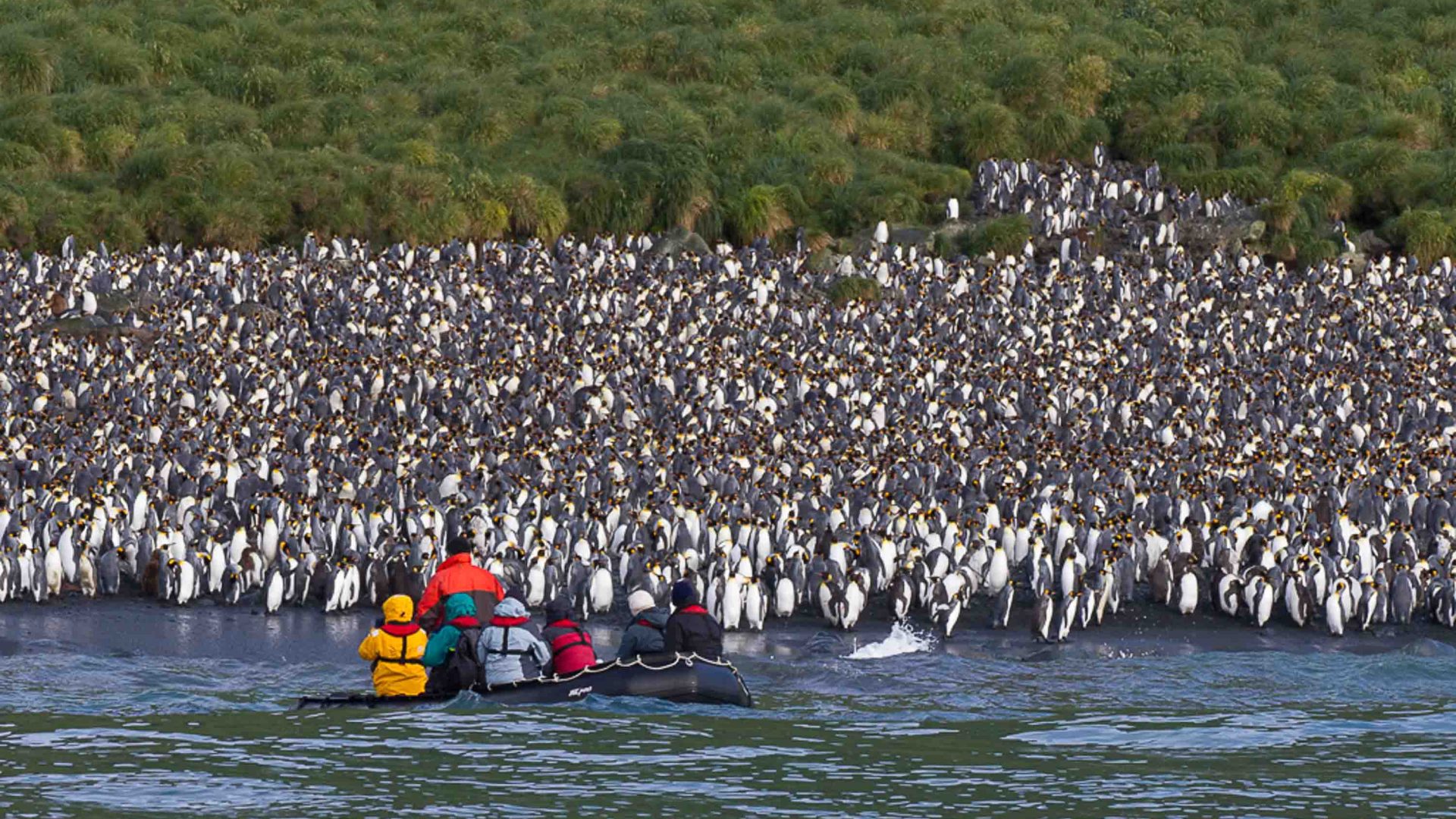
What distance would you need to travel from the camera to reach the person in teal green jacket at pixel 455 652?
14.7 m

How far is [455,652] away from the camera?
48.3ft

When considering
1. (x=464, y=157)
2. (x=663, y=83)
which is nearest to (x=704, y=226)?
(x=464, y=157)

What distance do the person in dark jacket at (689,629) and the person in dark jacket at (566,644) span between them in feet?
1.88

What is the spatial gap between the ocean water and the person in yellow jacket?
244 mm

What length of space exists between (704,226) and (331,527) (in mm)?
17642

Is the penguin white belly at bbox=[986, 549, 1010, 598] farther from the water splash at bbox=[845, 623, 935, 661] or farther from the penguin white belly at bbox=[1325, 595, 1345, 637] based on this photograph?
the penguin white belly at bbox=[1325, 595, 1345, 637]

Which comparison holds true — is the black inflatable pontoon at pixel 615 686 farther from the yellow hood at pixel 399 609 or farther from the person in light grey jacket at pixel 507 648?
the yellow hood at pixel 399 609

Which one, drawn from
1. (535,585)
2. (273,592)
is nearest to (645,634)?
(535,585)

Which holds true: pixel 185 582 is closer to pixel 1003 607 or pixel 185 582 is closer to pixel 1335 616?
pixel 1003 607

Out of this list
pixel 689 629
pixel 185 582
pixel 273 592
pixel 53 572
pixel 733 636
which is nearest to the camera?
pixel 689 629

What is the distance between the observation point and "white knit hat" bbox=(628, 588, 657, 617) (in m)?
17.9

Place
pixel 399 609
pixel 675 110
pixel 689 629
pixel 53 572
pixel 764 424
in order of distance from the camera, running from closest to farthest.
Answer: pixel 399 609 → pixel 689 629 → pixel 53 572 → pixel 764 424 → pixel 675 110

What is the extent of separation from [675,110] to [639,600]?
82.5 ft

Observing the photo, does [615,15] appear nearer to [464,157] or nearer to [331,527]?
[464,157]
